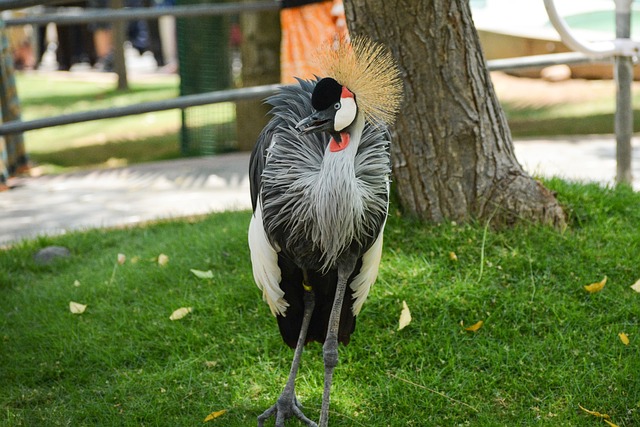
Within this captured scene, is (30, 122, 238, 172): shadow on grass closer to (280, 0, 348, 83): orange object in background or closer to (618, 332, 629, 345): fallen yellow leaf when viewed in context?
(280, 0, 348, 83): orange object in background

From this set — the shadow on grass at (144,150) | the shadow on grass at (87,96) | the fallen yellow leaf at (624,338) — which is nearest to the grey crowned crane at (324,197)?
the fallen yellow leaf at (624,338)

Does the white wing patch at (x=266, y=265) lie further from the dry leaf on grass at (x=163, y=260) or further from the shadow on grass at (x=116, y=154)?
the shadow on grass at (x=116, y=154)

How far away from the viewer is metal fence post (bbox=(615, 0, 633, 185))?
18.5 ft

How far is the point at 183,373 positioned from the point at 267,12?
539cm

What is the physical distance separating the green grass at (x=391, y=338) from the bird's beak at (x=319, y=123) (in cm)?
A: 146

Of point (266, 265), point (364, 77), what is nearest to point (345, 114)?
point (364, 77)

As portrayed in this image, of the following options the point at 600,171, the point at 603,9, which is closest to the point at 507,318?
the point at 600,171

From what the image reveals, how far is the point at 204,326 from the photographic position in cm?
449

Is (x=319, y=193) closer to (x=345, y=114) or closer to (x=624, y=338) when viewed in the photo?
(x=345, y=114)

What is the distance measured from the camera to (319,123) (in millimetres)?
3049

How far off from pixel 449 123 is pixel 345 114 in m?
1.82

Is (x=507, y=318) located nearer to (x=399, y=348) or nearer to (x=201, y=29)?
(x=399, y=348)

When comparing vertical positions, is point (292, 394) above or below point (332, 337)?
below

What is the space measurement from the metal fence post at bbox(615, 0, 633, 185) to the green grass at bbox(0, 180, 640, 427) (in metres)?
0.57
